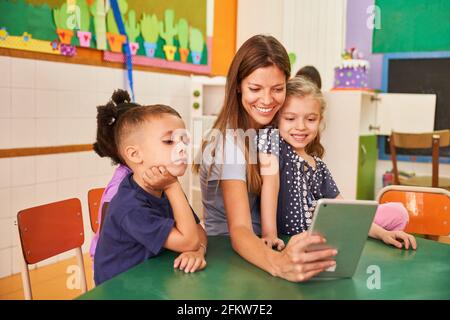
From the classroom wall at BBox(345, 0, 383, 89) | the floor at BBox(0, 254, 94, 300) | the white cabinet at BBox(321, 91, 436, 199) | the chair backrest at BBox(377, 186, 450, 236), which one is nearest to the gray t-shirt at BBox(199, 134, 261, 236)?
the chair backrest at BBox(377, 186, 450, 236)

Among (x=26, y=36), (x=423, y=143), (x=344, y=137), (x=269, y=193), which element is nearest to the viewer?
(x=269, y=193)

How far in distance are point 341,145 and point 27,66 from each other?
243 cm

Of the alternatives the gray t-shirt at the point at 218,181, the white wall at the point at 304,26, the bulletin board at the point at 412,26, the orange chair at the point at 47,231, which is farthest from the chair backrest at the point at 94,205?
the bulletin board at the point at 412,26

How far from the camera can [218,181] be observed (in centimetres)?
139

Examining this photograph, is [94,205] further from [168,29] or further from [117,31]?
[168,29]

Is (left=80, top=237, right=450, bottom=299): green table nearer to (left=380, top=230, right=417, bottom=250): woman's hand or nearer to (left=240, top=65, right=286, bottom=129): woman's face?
(left=380, top=230, right=417, bottom=250): woman's hand

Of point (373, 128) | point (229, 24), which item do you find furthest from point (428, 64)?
point (229, 24)

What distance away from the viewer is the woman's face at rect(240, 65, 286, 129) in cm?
139

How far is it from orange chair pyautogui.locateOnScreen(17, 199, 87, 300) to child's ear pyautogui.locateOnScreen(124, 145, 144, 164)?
41cm

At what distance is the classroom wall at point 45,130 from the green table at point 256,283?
5.46 ft

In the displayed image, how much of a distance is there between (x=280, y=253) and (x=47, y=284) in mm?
1912

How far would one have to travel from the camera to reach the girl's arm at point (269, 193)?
129 centimetres

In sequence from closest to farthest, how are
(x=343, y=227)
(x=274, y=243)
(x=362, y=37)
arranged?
1. (x=343, y=227)
2. (x=274, y=243)
3. (x=362, y=37)

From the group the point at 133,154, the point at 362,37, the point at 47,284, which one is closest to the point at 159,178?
the point at 133,154
